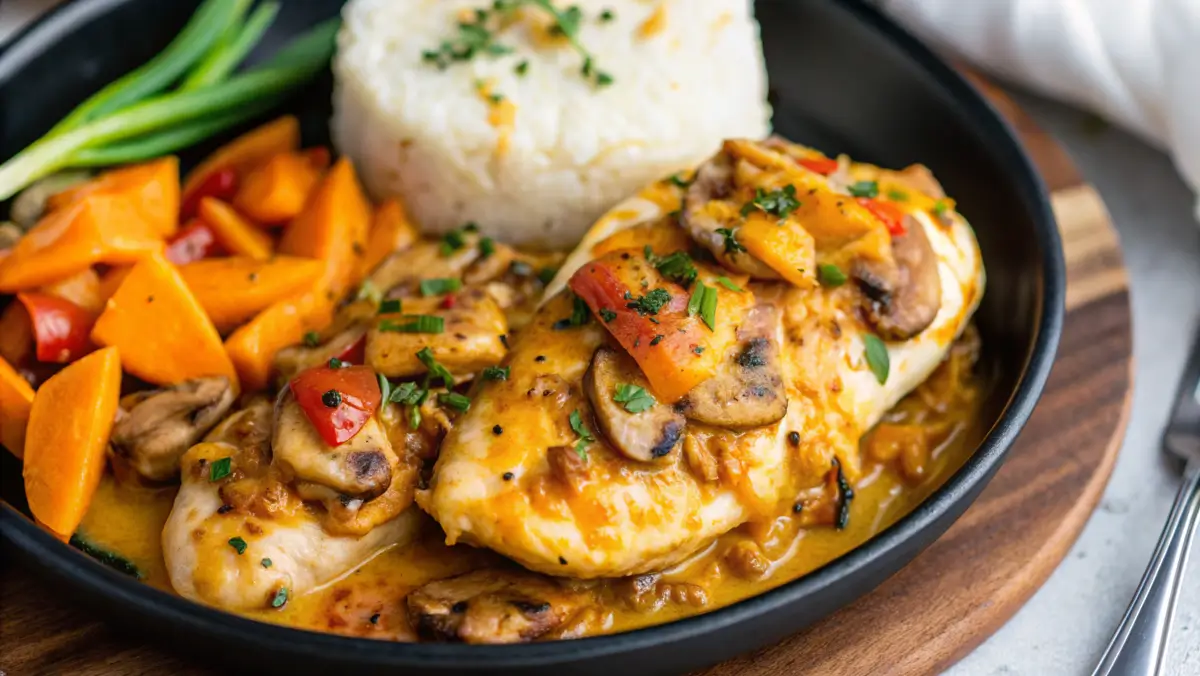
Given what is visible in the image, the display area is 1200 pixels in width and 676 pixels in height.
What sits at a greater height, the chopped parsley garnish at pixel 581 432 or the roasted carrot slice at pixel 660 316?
the roasted carrot slice at pixel 660 316

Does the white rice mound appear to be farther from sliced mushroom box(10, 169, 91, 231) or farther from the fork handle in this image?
the fork handle

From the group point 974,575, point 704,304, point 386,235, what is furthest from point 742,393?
point 386,235

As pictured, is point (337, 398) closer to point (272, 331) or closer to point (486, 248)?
point (272, 331)

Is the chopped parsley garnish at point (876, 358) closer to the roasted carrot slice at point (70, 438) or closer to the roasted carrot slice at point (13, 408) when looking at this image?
the roasted carrot slice at point (70, 438)

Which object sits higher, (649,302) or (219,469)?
(649,302)

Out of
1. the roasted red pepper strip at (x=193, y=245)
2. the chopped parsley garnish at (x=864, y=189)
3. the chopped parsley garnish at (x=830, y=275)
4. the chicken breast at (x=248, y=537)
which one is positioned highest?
the chopped parsley garnish at (x=864, y=189)

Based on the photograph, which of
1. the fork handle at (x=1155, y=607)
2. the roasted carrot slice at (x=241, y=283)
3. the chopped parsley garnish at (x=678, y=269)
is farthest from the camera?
the roasted carrot slice at (x=241, y=283)

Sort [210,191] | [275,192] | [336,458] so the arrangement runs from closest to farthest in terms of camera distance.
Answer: [336,458], [275,192], [210,191]

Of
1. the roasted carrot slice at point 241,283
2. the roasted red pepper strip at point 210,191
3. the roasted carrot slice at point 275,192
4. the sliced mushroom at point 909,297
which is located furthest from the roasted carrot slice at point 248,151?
the sliced mushroom at point 909,297
